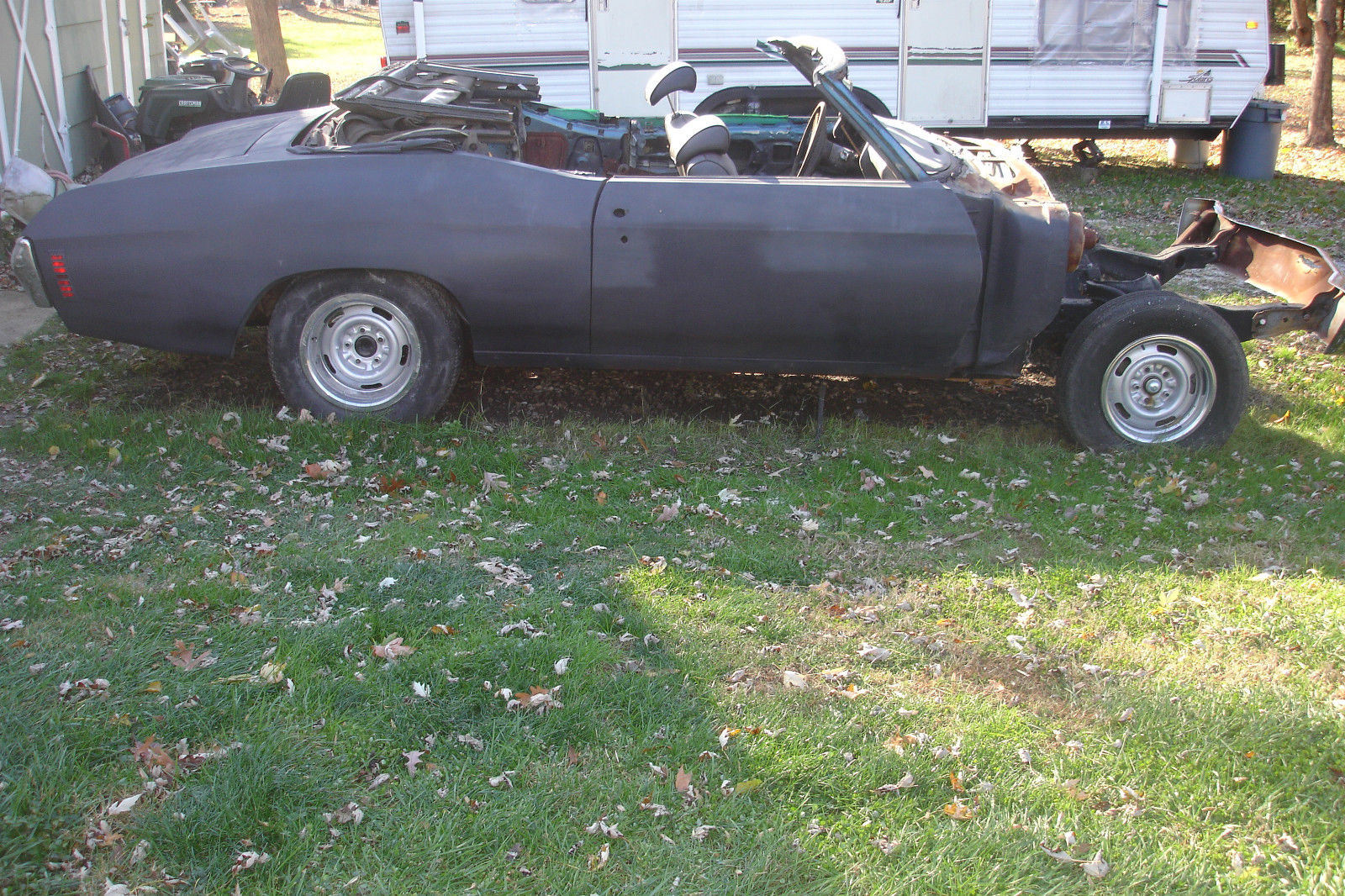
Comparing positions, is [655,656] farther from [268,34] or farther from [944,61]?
[268,34]

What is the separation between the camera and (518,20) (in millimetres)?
11750

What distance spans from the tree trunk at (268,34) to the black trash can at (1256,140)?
39.8 feet

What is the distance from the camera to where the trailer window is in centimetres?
1212

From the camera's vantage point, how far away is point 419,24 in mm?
11594

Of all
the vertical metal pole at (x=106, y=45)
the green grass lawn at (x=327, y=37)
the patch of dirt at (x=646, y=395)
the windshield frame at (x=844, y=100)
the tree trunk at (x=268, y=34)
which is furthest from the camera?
the green grass lawn at (x=327, y=37)

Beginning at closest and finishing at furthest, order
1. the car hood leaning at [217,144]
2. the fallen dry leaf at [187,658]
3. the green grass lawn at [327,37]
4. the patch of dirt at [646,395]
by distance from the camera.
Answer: the fallen dry leaf at [187,658]
the car hood leaning at [217,144]
the patch of dirt at [646,395]
the green grass lawn at [327,37]

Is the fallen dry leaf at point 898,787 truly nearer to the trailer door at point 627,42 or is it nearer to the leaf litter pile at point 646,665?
the leaf litter pile at point 646,665

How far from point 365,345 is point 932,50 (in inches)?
357

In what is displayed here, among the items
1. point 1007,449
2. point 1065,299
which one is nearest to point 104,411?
point 1007,449

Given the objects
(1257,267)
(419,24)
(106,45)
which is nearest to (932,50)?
(419,24)

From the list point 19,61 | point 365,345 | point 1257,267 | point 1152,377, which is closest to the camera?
point 365,345

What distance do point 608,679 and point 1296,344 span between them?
5810 mm

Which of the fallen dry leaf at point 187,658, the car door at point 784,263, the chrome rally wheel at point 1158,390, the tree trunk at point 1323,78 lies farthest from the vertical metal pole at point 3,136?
the tree trunk at point 1323,78

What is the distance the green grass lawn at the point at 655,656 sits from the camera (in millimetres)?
2717
